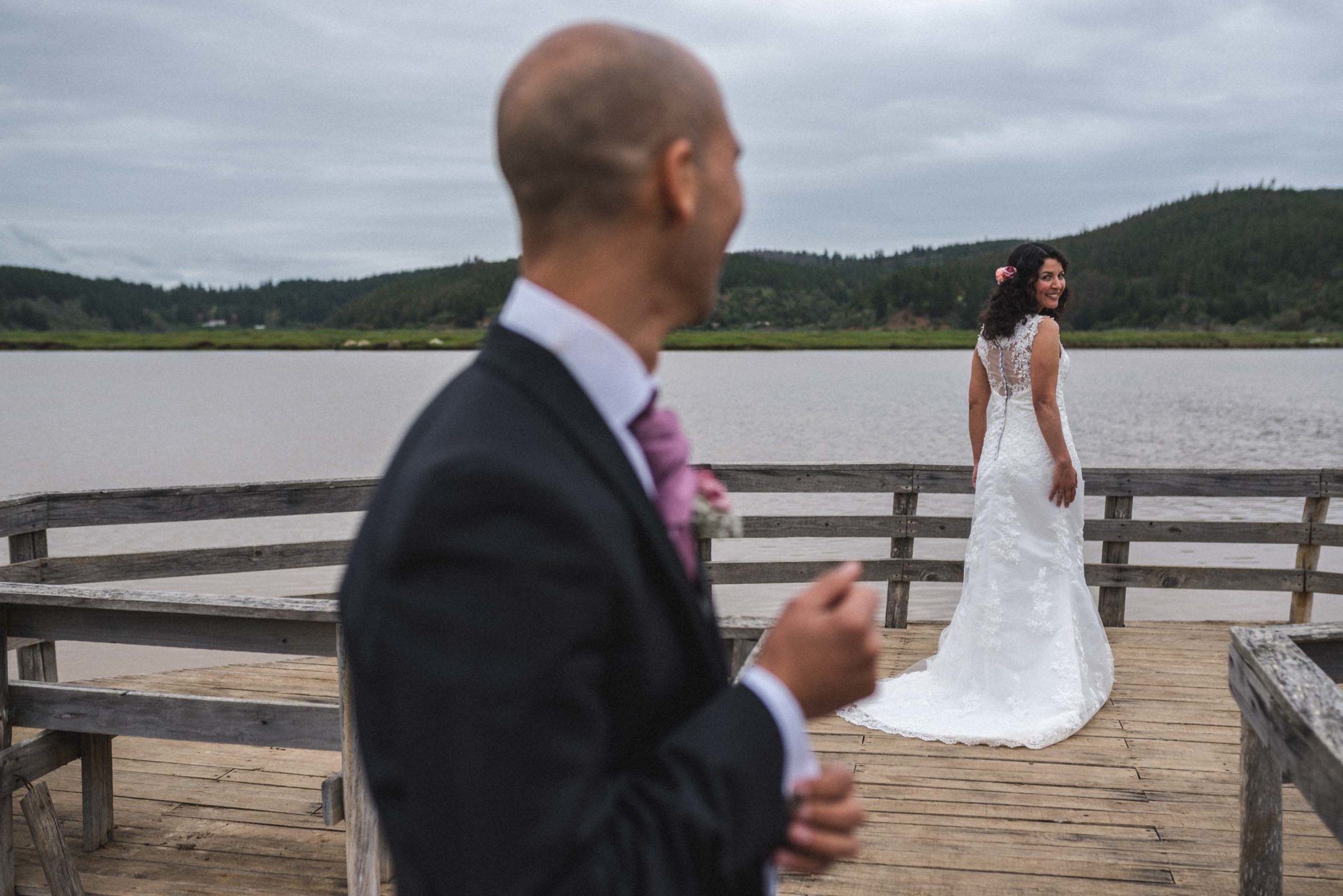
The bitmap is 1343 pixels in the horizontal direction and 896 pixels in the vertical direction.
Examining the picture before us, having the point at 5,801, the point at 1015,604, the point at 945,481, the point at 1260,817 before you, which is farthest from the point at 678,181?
the point at 945,481

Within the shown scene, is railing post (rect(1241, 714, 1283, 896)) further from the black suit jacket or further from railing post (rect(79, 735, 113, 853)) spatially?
railing post (rect(79, 735, 113, 853))

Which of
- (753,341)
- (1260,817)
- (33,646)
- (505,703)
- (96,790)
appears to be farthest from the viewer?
(753,341)

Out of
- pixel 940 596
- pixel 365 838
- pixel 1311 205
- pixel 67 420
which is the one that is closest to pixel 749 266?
pixel 1311 205

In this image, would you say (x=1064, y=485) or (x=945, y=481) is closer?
(x=1064, y=485)

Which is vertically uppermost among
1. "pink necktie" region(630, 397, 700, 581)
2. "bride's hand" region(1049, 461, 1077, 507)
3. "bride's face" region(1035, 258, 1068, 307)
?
"bride's face" region(1035, 258, 1068, 307)

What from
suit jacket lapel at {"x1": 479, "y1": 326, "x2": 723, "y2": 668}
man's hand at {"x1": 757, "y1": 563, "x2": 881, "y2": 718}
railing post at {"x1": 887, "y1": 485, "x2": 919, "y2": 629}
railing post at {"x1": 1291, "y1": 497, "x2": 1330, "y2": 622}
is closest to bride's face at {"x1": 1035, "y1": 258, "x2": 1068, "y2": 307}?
railing post at {"x1": 887, "y1": 485, "x2": 919, "y2": 629}

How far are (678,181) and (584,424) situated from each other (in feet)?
0.78

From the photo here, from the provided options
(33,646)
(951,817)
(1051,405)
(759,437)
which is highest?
(1051,405)

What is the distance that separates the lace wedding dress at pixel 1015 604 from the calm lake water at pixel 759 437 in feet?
13.8

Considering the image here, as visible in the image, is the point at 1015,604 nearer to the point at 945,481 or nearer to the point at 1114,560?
the point at 945,481

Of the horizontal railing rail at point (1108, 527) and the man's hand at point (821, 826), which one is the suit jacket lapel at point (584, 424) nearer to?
the man's hand at point (821, 826)

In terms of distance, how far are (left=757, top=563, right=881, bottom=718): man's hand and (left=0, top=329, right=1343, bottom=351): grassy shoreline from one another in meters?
88.0

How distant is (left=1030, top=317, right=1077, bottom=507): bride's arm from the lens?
5.35 m

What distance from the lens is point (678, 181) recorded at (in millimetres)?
966
